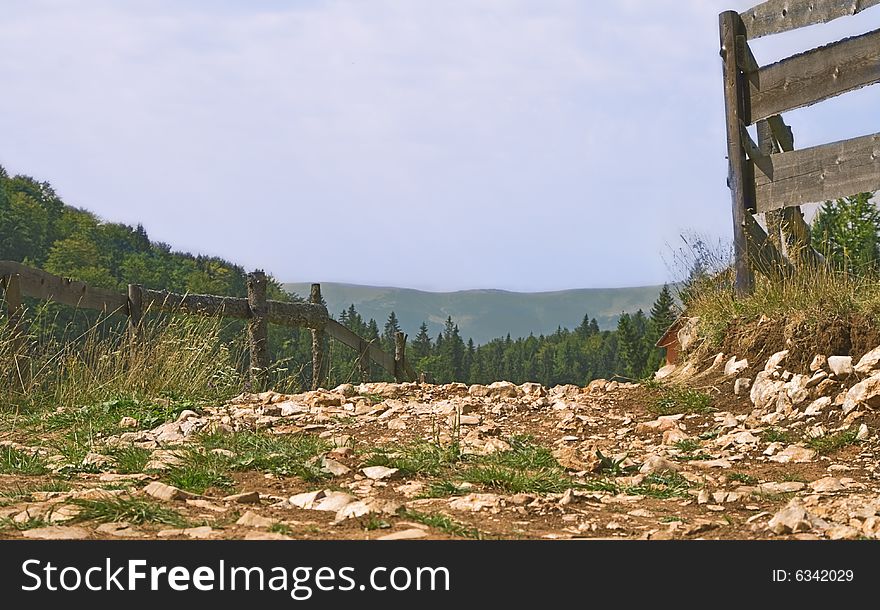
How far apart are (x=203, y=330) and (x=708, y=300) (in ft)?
15.0

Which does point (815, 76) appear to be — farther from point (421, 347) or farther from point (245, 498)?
point (421, 347)

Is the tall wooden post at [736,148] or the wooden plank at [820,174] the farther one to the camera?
the tall wooden post at [736,148]

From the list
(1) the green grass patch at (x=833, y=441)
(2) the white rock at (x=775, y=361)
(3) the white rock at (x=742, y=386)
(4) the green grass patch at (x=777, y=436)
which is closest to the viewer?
(1) the green grass patch at (x=833, y=441)

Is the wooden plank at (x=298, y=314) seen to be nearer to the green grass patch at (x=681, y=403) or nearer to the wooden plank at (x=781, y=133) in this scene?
the green grass patch at (x=681, y=403)

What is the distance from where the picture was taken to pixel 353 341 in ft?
43.3

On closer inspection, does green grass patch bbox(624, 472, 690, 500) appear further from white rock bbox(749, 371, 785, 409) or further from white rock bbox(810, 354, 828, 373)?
white rock bbox(810, 354, 828, 373)

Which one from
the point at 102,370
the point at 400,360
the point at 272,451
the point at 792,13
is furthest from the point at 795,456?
the point at 400,360

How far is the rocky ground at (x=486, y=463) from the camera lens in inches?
116

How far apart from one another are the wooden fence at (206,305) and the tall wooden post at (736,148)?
195 inches

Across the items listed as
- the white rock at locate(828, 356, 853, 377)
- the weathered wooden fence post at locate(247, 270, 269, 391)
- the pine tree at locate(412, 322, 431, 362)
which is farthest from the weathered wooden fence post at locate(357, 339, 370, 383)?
the pine tree at locate(412, 322, 431, 362)

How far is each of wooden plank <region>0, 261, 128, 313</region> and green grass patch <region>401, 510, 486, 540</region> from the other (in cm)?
565

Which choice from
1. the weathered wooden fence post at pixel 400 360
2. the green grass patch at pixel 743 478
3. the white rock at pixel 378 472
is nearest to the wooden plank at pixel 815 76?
the green grass patch at pixel 743 478

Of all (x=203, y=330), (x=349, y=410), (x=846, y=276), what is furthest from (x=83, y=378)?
(x=846, y=276)
